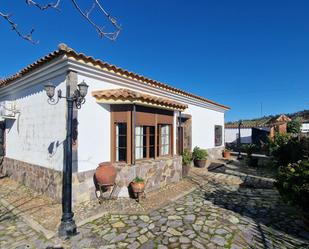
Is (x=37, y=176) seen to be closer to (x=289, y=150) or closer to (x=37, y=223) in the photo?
(x=37, y=223)

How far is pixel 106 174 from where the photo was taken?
5910 millimetres

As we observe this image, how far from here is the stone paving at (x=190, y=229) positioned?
3.94 metres

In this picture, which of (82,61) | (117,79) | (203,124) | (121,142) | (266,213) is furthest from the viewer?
(203,124)

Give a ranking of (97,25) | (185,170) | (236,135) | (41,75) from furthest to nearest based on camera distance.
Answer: (236,135), (185,170), (41,75), (97,25)

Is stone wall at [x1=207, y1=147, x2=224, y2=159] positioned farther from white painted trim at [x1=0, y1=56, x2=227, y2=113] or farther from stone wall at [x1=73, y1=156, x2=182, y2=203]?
stone wall at [x1=73, y1=156, x2=182, y2=203]

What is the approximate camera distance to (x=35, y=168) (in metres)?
7.00

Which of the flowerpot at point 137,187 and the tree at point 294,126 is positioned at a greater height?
the tree at point 294,126

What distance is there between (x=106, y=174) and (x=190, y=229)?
106 inches

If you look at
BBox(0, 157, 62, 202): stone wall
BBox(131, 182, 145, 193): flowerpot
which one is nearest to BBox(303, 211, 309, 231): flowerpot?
BBox(131, 182, 145, 193): flowerpot

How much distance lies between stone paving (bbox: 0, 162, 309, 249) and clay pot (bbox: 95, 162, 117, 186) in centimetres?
105

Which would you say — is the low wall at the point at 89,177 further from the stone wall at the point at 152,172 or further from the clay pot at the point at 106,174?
the clay pot at the point at 106,174

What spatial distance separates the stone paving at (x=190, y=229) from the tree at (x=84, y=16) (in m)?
3.55

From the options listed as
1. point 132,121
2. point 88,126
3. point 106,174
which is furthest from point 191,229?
point 88,126

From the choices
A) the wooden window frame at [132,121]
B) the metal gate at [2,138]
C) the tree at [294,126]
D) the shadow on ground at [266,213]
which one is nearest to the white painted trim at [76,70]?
the wooden window frame at [132,121]
